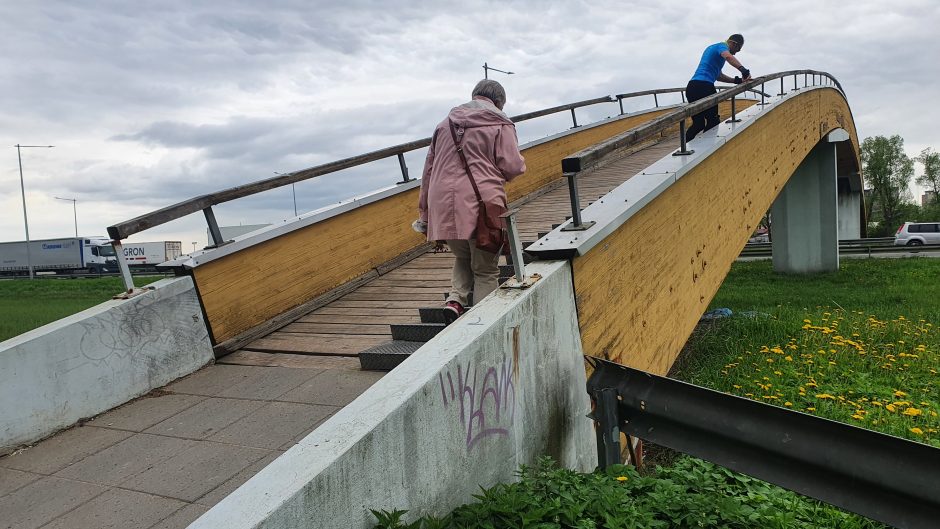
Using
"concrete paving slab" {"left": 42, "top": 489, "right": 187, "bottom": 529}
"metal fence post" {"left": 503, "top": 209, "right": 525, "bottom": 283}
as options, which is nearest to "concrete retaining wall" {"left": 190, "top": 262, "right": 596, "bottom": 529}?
"metal fence post" {"left": 503, "top": 209, "right": 525, "bottom": 283}

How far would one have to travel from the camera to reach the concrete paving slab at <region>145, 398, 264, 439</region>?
3922 millimetres

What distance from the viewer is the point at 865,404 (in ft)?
20.6

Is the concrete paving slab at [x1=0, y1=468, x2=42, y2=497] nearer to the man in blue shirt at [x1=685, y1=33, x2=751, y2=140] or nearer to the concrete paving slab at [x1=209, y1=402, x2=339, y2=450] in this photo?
the concrete paving slab at [x1=209, y1=402, x2=339, y2=450]

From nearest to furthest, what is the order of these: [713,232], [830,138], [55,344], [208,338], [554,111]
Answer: [55,344] → [208,338] → [713,232] → [554,111] → [830,138]

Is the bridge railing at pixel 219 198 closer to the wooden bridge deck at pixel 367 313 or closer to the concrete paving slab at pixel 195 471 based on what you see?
the wooden bridge deck at pixel 367 313

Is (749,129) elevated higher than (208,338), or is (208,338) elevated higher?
(749,129)

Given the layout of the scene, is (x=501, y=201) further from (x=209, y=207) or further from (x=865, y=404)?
(x=865, y=404)

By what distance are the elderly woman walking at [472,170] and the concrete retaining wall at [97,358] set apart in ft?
6.15

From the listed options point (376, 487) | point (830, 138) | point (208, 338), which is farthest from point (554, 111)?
point (830, 138)

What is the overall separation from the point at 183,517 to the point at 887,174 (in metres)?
76.8

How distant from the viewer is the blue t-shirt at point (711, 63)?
33.3 feet

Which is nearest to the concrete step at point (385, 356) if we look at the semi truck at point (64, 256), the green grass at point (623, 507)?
the green grass at point (623, 507)

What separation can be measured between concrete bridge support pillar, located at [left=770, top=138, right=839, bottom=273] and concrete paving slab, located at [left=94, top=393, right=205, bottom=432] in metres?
21.8

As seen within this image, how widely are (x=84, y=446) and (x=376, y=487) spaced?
2.22 meters
